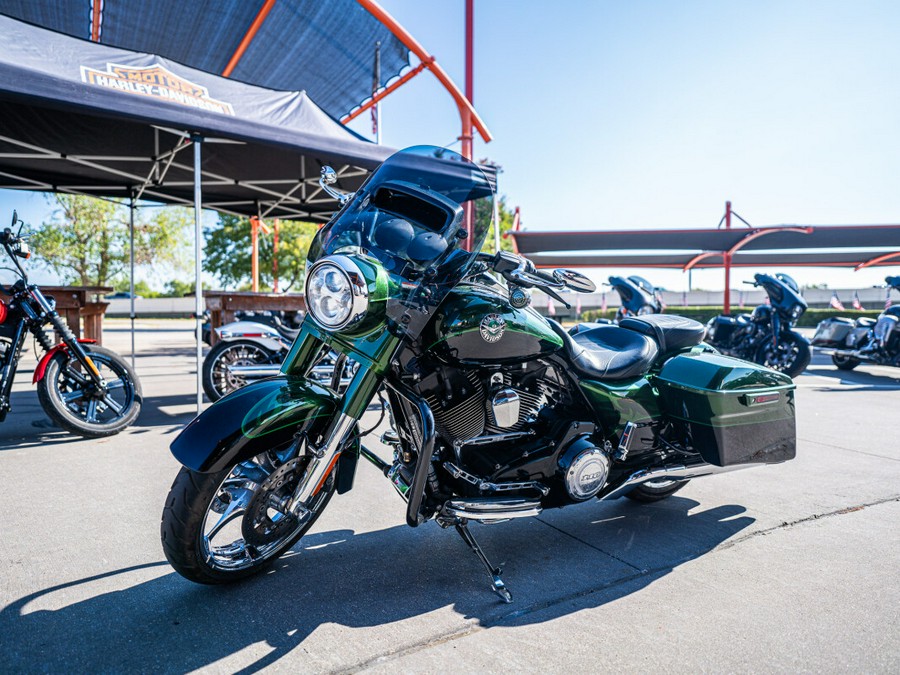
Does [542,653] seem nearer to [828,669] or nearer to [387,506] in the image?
[828,669]

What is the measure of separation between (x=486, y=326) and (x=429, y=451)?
0.51 m

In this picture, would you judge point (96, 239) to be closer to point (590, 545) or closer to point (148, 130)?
point (148, 130)

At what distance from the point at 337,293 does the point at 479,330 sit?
0.55m

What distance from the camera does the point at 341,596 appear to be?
219cm

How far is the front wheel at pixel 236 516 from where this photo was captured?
79.7 inches

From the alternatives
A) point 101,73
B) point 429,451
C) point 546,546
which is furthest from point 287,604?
point 101,73

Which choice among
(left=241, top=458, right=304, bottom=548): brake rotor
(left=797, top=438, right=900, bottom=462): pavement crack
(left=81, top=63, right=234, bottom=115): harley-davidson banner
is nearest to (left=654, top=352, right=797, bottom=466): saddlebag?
(left=241, top=458, right=304, bottom=548): brake rotor

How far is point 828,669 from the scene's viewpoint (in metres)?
1.79

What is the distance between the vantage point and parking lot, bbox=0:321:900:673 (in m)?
1.83

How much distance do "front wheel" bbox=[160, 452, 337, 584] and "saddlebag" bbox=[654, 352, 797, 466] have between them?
1.70 metres

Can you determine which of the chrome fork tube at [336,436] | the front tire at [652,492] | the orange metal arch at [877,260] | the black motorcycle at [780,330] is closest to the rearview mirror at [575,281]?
the chrome fork tube at [336,436]

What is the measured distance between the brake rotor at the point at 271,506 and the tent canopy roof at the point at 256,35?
1234 cm

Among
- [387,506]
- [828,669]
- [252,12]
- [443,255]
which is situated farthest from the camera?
[252,12]

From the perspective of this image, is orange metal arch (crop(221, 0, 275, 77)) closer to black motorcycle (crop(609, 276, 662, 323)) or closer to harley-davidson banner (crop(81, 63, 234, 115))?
harley-davidson banner (crop(81, 63, 234, 115))
